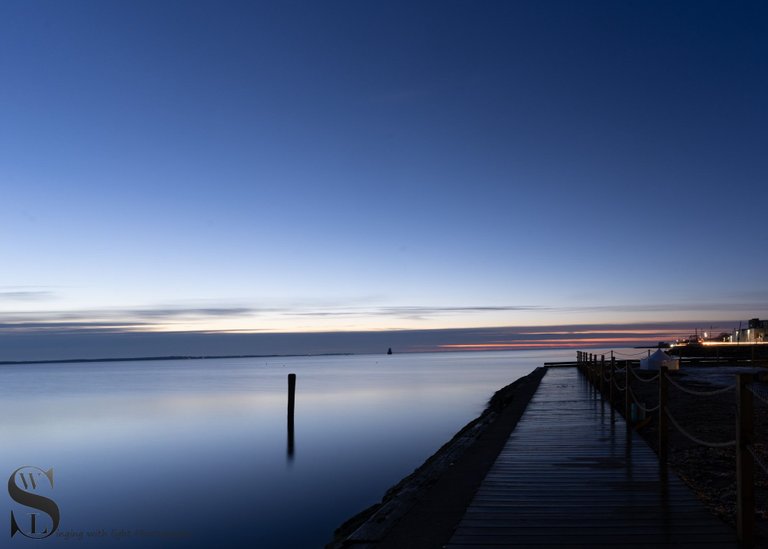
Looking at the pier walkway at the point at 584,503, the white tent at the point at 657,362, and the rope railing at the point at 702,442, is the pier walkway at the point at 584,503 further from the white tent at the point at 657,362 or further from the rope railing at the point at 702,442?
the white tent at the point at 657,362

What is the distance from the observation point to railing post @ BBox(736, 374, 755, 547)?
15.5 feet

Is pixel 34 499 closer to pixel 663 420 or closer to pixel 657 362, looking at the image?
pixel 663 420

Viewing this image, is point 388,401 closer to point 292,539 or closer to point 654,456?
point 292,539

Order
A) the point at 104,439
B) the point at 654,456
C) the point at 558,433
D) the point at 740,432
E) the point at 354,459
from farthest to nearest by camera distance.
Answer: the point at 104,439
the point at 354,459
the point at 558,433
the point at 654,456
the point at 740,432

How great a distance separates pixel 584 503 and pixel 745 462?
1.83 m

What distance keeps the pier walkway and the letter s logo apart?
1032 centimetres

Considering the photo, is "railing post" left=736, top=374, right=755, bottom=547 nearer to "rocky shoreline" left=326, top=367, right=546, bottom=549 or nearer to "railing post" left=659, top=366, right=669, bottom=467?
"rocky shoreline" left=326, top=367, right=546, bottom=549

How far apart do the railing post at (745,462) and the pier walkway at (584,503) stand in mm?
159

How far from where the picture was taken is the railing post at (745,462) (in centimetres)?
473

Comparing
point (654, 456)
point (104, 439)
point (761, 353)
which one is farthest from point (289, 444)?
point (761, 353)

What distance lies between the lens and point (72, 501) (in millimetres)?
15688

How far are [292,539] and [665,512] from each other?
27.2 feet

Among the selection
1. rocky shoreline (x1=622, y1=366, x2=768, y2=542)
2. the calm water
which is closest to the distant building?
the calm water

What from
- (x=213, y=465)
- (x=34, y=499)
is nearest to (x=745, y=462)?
(x=34, y=499)
